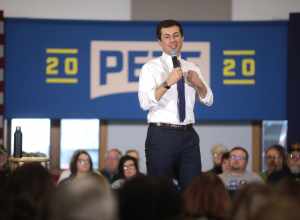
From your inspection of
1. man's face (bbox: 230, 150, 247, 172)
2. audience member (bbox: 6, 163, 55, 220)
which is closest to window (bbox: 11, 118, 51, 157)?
man's face (bbox: 230, 150, 247, 172)

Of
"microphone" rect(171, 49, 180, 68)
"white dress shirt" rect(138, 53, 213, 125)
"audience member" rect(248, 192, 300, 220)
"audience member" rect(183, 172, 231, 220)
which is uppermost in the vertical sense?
"microphone" rect(171, 49, 180, 68)

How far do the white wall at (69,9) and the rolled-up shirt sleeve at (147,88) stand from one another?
4.17 meters

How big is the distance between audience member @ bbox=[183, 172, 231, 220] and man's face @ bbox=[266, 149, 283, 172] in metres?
3.53

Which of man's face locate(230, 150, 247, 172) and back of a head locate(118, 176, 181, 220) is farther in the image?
man's face locate(230, 150, 247, 172)

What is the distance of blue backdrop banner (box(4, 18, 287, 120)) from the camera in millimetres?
7805

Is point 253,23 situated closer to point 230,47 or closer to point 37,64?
point 230,47

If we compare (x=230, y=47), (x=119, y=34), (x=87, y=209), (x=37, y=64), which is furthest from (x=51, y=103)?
(x=87, y=209)

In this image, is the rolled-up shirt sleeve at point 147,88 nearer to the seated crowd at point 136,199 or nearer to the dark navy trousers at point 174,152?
the dark navy trousers at point 174,152

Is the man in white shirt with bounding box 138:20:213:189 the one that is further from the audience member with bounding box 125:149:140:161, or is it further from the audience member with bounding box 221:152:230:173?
the audience member with bounding box 125:149:140:161

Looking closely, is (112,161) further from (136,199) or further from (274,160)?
(136,199)

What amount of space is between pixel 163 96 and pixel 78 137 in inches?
167

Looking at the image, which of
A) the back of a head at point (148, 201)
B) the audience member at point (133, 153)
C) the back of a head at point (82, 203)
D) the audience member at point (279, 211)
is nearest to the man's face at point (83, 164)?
the audience member at point (133, 153)

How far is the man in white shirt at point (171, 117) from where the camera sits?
376 centimetres

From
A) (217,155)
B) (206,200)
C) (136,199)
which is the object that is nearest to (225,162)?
(217,155)
